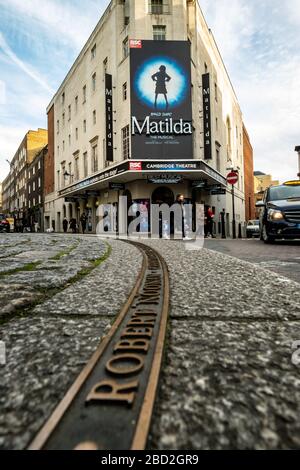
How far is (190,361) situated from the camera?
109 cm

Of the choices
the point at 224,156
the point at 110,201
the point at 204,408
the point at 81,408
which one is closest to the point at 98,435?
the point at 81,408

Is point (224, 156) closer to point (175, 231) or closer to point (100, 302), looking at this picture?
point (175, 231)

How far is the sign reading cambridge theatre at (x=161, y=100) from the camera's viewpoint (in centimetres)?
1952

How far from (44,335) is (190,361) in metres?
0.70

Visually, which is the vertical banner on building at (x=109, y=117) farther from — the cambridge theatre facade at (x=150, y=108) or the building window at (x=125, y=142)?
the building window at (x=125, y=142)

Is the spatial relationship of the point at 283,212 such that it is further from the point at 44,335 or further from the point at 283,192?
the point at 44,335

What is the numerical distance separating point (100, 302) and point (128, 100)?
69.2 ft

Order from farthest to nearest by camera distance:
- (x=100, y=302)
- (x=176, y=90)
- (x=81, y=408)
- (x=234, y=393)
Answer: (x=176, y=90)
(x=100, y=302)
(x=234, y=393)
(x=81, y=408)

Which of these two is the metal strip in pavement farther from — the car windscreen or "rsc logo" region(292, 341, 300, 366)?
the car windscreen

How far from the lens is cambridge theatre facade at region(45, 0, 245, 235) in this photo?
19.5 metres

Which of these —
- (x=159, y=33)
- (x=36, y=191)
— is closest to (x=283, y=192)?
(x=159, y=33)

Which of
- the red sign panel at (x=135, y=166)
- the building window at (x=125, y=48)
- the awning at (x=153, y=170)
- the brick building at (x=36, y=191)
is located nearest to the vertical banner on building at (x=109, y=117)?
the awning at (x=153, y=170)

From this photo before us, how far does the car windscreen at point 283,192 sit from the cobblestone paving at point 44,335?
679cm

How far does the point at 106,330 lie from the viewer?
4.65ft
